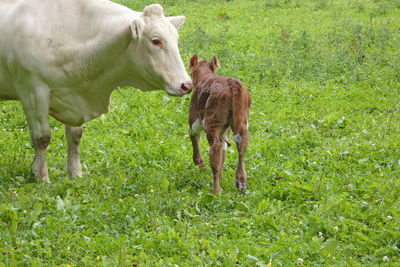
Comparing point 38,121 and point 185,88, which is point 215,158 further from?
point 38,121

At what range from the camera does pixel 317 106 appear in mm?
9070

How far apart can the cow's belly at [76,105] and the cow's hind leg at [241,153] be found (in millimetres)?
1702

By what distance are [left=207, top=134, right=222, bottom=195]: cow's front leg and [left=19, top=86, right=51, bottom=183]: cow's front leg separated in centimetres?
195

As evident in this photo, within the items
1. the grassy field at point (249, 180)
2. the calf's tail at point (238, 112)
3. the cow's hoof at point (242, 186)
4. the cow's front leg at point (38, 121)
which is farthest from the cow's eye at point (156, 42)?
the cow's hoof at point (242, 186)

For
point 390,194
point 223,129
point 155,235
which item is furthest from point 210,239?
point 390,194

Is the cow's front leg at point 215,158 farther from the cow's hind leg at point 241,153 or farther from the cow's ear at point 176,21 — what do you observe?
the cow's ear at point 176,21

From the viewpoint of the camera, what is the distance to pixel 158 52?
5.84m

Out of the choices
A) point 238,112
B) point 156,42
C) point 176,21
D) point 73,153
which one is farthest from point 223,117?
point 73,153

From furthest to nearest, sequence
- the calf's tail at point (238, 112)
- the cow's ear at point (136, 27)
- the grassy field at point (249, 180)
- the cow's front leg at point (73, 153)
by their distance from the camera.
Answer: the cow's front leg at point (73, 153)
the calf's tail at point (238, 112)
the cow's ear at point (136, 27)
the grassy field at point (249, 180)

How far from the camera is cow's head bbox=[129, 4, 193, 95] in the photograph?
5.80 meters

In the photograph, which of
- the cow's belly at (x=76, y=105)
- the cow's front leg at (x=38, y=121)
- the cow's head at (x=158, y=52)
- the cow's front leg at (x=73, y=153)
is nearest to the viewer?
the cow's head at (x=158, y=52)

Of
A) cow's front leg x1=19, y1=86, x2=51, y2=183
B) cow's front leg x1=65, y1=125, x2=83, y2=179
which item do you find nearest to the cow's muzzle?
cow's front leg x1=19, y1=86, x2=51, y2=183

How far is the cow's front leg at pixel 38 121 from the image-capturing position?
20.5 feet

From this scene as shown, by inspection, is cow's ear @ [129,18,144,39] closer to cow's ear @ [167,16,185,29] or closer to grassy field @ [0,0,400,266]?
cow's ear @ [167,16,185,29]
